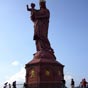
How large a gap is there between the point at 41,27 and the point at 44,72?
19.3ft

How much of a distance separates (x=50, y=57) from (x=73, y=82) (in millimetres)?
4971

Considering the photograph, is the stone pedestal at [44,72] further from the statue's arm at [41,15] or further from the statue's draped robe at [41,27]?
the statue's arm at [41,15]

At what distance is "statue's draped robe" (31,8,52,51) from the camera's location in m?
34.1

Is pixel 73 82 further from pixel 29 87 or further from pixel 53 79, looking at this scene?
pixel 29 87

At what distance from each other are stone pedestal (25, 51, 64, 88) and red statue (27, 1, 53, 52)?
1.58 metres

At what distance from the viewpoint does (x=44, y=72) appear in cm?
3167

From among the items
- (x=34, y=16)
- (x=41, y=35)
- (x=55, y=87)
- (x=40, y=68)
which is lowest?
(x=55, y=87)

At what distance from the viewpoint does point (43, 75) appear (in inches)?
1244

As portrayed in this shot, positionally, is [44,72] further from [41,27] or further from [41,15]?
A: [41,15]

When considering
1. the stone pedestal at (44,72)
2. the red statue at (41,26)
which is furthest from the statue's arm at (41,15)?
the stone pedestal at (44,72)

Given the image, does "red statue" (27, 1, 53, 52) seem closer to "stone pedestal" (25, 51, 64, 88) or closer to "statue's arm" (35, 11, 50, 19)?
"statue's arm" (35, 11, 50, 19)

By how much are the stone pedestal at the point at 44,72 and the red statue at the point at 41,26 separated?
5.19 ft

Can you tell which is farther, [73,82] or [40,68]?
[40,68]

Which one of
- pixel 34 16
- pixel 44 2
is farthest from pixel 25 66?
pixel 44 2
